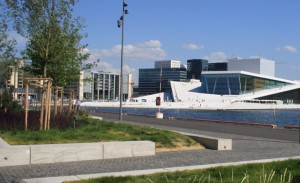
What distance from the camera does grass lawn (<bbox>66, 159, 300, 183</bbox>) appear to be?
7.66 m

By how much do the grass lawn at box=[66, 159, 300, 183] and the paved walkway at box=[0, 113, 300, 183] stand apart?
1264mm

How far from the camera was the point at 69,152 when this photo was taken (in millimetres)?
11000

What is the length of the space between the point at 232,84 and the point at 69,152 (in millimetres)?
148563

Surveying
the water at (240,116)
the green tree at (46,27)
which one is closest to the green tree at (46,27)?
the green tree at (46,27)

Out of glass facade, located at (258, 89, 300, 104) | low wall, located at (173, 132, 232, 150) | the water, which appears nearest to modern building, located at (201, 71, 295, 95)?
glass facade, located at (258, 89, 300, 104)

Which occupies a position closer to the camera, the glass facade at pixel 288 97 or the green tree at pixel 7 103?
the green tree at pixel 7 103

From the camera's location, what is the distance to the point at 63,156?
10.9 metres

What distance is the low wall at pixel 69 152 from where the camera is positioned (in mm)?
10219

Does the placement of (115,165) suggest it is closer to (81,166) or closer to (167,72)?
(81,166)

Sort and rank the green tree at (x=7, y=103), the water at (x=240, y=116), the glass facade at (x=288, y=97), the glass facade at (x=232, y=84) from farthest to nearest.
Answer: the glass facade at (x=288, y=97) < the glass facade at (x=232, y=84) < the water at (x=240, y=116) < the green tree at (x=7, y=103)

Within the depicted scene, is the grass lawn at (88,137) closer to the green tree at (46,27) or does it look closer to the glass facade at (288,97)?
the green tree at (46,27)

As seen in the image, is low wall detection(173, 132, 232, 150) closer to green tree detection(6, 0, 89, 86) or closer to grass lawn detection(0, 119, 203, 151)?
grass lawn detection(0, 119, 203, 151)

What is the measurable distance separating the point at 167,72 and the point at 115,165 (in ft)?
615

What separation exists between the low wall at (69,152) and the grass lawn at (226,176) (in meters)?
3.26
